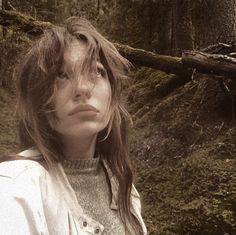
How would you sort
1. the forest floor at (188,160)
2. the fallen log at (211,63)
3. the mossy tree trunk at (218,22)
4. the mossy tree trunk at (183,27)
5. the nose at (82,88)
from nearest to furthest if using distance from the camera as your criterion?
the nose at (82,88), the forest floor at (188,160), the fallen log at (211,63), the mossy tree trunk at (218,22), the mossy tree trunk at (183,27)

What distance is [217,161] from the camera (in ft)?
15.5

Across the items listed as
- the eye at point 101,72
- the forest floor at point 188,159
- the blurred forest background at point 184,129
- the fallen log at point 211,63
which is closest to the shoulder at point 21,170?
the eye at point 101,72

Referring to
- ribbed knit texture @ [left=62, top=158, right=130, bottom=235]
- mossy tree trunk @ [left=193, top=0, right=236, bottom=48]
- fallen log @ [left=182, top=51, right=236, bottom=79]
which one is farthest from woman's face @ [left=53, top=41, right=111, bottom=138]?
mossy tree trunk @ [left=193, top=0, right=236, bottom=48]

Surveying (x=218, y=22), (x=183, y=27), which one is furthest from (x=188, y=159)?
(x=183, y=27)

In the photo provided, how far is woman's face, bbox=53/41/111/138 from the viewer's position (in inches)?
66.4

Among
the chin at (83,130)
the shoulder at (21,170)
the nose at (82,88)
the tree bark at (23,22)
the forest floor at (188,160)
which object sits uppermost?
the tree bark at (23,22)

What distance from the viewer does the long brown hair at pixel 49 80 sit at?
168cm

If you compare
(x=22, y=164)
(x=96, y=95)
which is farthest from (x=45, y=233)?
(x=96, y=95)

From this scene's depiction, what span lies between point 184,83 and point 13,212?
18.9 feet

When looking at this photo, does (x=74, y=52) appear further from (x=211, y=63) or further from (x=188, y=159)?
(x=211, y=63)

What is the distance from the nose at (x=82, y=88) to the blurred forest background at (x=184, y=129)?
70 centimetres

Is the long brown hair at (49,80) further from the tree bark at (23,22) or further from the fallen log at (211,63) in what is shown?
the tree bark at (23,22)

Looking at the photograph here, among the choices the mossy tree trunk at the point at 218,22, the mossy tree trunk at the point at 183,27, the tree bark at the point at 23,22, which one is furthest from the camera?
the mossy tree trunk at the point at 183,27

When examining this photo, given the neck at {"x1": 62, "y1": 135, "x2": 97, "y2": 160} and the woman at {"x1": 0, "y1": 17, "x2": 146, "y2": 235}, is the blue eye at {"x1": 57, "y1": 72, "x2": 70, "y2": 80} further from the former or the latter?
the neck at {"x1": 62, "y1": 135, "x2": 97, "y2": 160}
